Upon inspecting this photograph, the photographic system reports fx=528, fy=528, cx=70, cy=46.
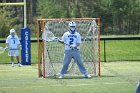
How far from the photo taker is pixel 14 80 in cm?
1666

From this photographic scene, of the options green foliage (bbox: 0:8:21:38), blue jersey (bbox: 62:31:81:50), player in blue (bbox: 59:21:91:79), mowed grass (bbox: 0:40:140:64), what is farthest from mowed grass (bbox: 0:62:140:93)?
green foliage (bbox: 0:8:21:38)

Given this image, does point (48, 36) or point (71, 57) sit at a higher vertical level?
point (48, 36)

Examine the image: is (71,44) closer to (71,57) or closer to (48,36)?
(71,57)

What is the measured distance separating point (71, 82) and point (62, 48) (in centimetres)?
242

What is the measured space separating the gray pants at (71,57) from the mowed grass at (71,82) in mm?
302

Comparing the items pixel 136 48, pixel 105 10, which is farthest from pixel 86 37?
pixel 105 10

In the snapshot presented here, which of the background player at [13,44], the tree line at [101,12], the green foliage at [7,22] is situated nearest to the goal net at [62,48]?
the background player at [13,44]

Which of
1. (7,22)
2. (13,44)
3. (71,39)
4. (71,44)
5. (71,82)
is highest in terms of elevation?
(71,39)

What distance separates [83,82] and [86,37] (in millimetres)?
2778

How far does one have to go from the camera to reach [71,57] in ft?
55.8

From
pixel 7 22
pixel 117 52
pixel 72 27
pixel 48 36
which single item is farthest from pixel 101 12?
pixel 72 27

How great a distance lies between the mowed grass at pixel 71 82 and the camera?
47.1 feet

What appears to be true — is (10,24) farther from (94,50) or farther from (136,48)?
(94,50)

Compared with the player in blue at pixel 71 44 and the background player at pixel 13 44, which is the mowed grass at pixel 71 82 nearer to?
the player in blue at pixel 71 44
